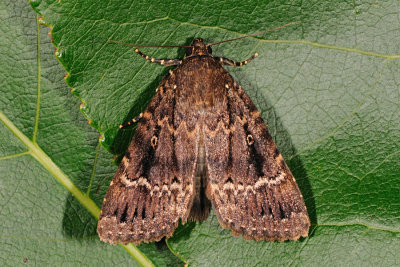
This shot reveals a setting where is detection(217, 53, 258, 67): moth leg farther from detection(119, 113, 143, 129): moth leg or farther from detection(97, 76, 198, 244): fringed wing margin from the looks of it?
detection(119, 113, 143, 129): moth leg

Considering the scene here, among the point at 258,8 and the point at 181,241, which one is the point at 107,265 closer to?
the point at 181,241

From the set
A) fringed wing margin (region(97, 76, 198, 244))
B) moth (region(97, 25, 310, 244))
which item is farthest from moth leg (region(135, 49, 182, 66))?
fringed wing margin (region(97, 76, 198, 244))

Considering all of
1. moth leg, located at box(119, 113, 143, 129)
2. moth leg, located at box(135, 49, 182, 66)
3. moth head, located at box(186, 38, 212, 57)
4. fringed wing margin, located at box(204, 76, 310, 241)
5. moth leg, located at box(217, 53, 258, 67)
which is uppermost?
moth head, located at box(186, 38, 212, 57)

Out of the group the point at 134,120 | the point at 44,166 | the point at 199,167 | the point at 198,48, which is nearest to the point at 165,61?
the point at 198,48

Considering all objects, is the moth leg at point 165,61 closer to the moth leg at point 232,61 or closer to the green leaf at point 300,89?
the green leaf at point 300,89

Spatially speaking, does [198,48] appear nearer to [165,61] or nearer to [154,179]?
[165,61]

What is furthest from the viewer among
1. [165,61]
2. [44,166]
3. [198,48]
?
[44,166]

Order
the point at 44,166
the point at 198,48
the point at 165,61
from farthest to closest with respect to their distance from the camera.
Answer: the point at 44,166 → the point at 165,61 → the point at 198,48
